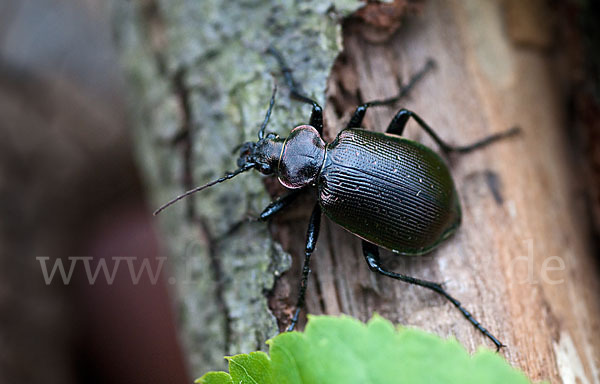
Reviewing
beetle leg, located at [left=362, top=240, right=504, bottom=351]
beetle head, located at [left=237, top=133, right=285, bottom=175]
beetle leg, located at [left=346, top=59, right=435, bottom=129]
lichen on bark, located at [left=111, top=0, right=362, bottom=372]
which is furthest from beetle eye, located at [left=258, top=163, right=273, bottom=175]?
beetle leg, located at [left=362, top=240, right=504, bottom=351]

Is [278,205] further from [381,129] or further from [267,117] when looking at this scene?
[381,129]

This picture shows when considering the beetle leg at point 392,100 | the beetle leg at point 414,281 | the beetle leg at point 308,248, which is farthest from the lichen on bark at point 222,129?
the beetle leg at point 414,281

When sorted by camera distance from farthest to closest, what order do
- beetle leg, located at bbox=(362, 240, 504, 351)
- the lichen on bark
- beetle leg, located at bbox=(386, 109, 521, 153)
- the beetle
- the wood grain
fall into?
1. beetle leg, located at bbox=(386, 109, 521, 153)
2. the lichen on bark
3. the beetle
4. the wood grain
5. beetle leg, located at bbox=(362, 240, 504, 351)

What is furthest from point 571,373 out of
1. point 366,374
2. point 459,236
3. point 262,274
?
point 262,274

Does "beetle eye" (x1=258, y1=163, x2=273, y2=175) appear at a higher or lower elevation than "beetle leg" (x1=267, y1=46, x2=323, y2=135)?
lower

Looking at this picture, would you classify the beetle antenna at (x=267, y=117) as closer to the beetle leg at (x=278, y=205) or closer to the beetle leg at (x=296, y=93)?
the beetle leg at (x=296, y=93)

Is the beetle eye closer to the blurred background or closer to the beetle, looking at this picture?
the beetle
